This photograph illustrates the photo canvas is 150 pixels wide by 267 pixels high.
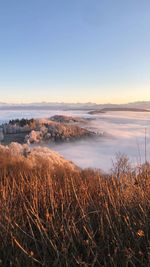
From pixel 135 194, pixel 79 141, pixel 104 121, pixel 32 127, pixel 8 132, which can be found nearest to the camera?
pixel 135 194

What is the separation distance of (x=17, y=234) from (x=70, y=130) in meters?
30.9

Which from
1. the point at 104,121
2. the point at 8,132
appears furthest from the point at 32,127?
the point at 104,121

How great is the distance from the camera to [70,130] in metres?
34.8

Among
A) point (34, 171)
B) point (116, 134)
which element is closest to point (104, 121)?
point (116, 134)

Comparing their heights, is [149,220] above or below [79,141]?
above

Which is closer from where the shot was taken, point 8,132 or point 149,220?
point 149,220

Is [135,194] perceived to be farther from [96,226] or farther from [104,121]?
[104,121]

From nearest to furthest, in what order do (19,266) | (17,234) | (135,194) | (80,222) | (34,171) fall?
(19,266), (17,234), (80,222), (135,194), (34,171)

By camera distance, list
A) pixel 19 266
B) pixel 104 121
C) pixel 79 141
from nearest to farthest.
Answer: pixel 19 266 < pixel 79 141 < pixel 104 121

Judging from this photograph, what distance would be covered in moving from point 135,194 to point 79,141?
2987cm

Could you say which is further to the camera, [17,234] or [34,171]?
[34,171]

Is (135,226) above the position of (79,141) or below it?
above

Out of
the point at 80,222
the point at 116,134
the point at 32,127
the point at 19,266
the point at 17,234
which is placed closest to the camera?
the point at 19,266

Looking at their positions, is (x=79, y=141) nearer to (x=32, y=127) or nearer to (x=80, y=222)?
(x=32, y=127)
